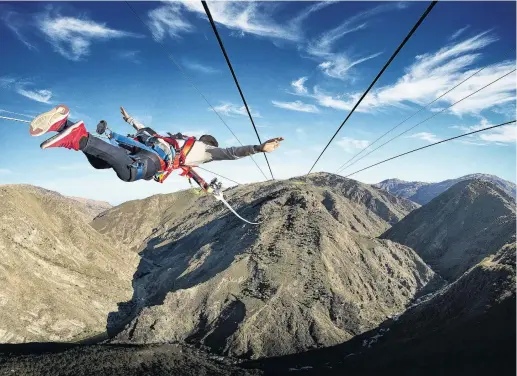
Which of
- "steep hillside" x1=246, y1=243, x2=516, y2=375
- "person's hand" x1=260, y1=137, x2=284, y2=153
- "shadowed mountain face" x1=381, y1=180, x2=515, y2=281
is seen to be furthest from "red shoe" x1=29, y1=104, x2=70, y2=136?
"shadowed mountain face" x1=381, y1=180, x2=515, y2=281

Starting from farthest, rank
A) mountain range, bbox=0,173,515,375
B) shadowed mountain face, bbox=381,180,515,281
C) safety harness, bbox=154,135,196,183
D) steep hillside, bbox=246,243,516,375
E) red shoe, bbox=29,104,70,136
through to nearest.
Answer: shadowed mountain face, bbox=381,180,515,281
mountain range, bbox=0,173,515,375
steep hillside, bbox=246,243,516,375
safety harness, bbox=154,135,196,183
red shoe, bbox=29,104,70,136

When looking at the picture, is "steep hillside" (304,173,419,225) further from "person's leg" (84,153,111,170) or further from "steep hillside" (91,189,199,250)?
"person's leg" (84,153,111,170)

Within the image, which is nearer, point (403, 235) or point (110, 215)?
point (403, 235)

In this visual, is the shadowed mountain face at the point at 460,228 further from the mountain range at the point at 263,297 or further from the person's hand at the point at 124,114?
the person's hand at the point at 124,114

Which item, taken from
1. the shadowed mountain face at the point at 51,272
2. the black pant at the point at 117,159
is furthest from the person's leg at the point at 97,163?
the shadowed mountain face at the point at 51,272

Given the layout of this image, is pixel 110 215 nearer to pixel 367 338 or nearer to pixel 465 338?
pixel 367 338

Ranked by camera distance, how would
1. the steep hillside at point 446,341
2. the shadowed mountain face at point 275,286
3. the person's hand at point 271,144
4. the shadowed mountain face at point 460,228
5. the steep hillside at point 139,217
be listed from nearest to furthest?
the person's hand at point 271,144 < the steep hillside at point 446,341 < the shadowed mountain face at point 275,286 < the shadowed mountain face at point 460,228 < the steep hillside at point 139,217

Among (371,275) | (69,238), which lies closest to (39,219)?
(69,238)
